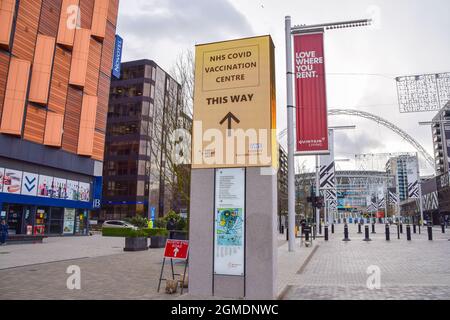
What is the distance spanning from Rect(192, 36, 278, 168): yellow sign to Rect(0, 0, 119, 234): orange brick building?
24461 millimetres

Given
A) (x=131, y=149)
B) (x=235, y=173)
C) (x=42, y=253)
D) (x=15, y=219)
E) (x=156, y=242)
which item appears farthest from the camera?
(x=131, y=149)

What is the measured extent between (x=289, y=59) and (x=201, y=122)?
13310 millimetres

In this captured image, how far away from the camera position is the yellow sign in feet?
26.4

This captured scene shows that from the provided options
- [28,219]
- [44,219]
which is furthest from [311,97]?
[44,219]

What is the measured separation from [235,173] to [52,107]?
2896 cm


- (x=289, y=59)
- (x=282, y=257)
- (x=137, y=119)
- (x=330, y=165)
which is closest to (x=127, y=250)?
(x=282, y=257)

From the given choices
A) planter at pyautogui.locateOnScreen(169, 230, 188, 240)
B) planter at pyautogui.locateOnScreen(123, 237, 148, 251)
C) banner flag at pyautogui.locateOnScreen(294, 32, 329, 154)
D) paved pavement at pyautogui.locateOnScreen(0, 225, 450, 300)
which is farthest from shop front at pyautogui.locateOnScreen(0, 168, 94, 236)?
banner flag at pyautogui.locateOnScreen(294, 32, 329, 154)

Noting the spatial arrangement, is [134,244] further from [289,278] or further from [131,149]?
[131,149]

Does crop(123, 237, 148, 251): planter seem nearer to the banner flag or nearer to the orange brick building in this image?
the banner flag

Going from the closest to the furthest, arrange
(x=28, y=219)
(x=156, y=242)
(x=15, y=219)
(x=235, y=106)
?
(x=235, y=106)
(x=156, y=242)
(x=15, y=219)
(x=28, y=219)

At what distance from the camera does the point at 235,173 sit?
823 cm

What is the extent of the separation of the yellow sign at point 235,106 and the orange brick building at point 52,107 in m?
24.5

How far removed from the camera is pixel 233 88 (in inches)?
333

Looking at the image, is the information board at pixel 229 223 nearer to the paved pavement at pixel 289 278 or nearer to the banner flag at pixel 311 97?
the paved pavement at pixel 289 278
